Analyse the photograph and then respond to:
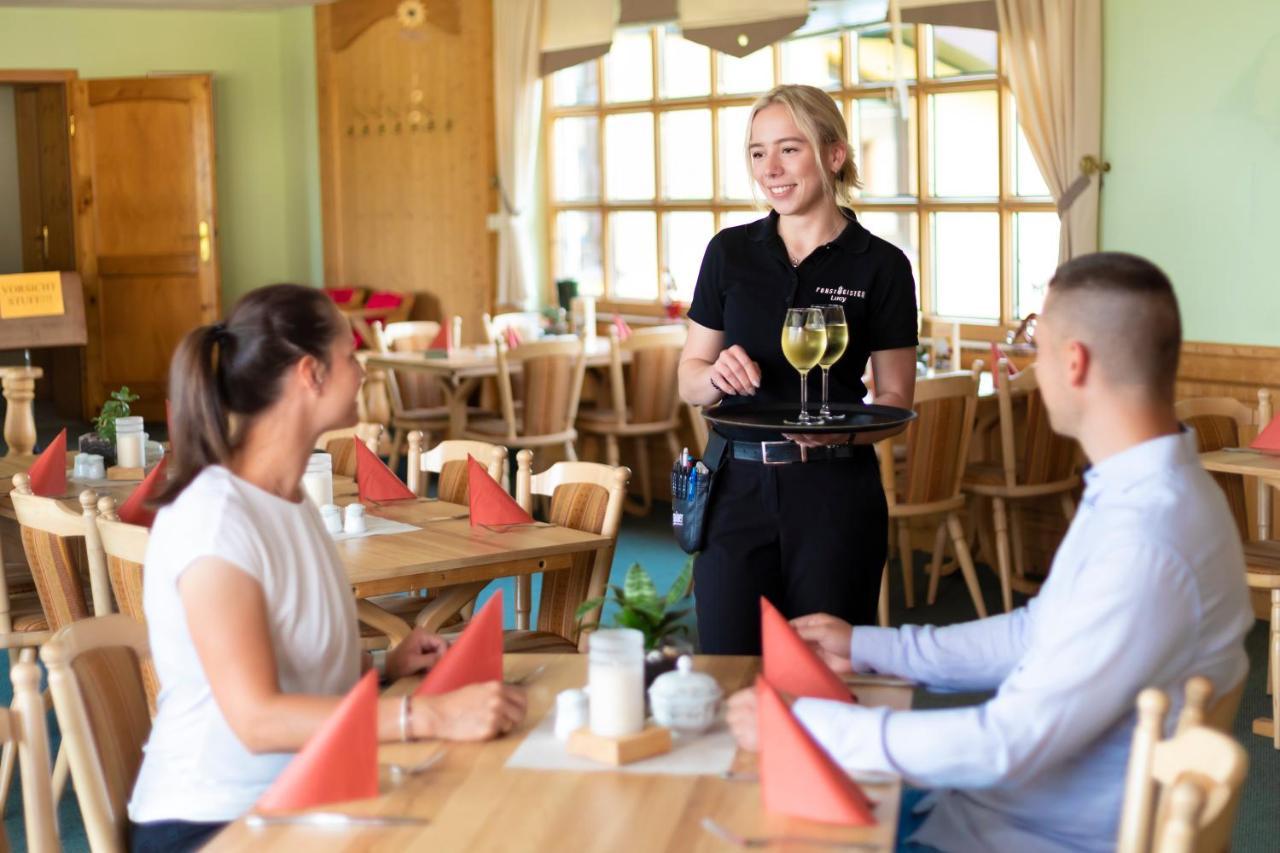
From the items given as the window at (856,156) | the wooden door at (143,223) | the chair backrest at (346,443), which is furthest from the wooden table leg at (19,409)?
the wooden door at (143,223)

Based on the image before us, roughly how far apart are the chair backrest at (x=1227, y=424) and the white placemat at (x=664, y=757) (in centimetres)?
326

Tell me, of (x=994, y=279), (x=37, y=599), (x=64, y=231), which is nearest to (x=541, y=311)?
(x=994, y=279)

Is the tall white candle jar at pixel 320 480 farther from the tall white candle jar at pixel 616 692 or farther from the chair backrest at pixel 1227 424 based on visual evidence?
the chair backrest at pixel 1227 424

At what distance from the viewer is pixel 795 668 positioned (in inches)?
80.9

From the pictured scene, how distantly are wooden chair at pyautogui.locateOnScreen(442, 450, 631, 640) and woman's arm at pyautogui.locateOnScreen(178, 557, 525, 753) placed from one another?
5.41ft

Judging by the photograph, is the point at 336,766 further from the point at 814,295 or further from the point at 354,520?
the point at 354,520

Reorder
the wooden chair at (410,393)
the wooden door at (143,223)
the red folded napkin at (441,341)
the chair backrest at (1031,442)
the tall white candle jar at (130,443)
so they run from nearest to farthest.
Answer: the tall white candle jar at (130,443), the chair backrest at (1031,442), the wooden chair at (410,393), the red folded napkin at (441,341), the wooden door at (143,223)

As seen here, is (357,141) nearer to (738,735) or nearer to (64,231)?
(64,231)

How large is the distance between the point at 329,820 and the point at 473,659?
1.52 ft

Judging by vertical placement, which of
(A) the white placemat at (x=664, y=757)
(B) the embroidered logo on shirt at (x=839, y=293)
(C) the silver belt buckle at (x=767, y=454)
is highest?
(B) the embroidered logo on shirt at (x=839, y=293)

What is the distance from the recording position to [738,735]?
191 centimetres

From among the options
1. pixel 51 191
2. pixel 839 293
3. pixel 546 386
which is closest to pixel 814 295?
pixel 839 293

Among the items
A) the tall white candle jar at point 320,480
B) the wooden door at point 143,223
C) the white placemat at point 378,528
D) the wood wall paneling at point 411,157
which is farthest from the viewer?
the wooden door at point 143,223

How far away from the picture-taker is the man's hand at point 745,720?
1895 millimetres
